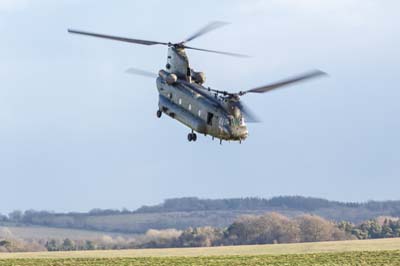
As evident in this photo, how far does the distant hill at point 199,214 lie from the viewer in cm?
12362

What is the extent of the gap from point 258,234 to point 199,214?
665 inches

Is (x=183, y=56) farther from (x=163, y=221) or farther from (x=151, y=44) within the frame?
(x=163, y=221)

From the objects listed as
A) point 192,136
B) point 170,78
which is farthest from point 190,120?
point 170,78

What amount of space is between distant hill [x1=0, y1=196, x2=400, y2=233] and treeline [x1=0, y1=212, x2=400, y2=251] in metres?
5.70

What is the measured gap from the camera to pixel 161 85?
6194 cm

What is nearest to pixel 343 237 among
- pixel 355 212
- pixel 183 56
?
pixel 355 212

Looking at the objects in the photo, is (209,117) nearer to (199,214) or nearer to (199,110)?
(199,110)

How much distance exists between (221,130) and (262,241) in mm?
63466

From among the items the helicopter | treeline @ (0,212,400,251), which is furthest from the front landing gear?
treeline @ (0,212,400,251)

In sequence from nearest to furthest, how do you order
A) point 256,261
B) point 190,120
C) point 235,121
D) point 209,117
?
point 235,121, point 209,117, point 190,120, point 256,261

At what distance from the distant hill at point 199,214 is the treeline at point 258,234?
570 cm

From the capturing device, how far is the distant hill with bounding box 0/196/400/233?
406ft

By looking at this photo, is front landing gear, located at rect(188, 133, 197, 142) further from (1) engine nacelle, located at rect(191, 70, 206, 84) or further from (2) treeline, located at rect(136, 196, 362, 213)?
(2) treeline, located at rect(136, 196, 362, 213)

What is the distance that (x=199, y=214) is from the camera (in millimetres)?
133125
